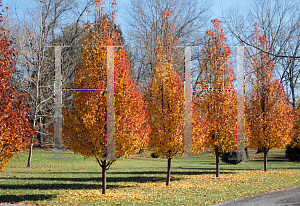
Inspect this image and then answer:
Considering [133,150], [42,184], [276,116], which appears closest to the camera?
[133,150]

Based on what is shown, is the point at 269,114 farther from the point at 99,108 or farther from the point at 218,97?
the point at 99,108

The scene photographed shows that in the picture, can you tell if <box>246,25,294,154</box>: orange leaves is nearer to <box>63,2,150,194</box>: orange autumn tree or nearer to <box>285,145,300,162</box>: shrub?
<box>285,145,300,162</box>: shrub

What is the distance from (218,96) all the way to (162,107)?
364cm

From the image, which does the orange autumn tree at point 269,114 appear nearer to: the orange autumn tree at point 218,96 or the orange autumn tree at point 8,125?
the orange autumn tree at point 218,96

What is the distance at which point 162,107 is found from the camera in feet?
41.3

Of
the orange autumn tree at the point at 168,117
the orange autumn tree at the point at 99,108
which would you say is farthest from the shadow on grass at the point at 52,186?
the orange autumn tree at the point at 168,117

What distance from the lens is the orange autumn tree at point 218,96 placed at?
47.9 ft

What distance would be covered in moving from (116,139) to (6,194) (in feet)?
13.3

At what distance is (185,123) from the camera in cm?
1245

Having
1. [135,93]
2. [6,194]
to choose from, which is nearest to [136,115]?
[135,93]

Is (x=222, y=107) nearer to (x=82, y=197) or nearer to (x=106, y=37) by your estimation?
(x=106, y=37)

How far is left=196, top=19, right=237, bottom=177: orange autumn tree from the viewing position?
14.6 metres

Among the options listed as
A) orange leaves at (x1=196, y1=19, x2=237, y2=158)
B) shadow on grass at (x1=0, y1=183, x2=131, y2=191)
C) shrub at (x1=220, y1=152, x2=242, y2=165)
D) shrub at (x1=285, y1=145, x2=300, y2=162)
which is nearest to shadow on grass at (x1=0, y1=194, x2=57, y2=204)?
shadow on grass at (x1=0, y1=183, x2=131, y2=191)

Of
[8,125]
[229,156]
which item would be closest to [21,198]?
[8,125]
